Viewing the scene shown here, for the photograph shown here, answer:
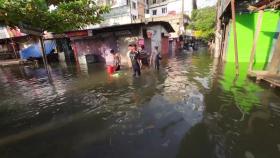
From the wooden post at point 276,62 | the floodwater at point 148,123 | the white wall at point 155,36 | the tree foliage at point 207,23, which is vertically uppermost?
the tree foliage at point 207,23

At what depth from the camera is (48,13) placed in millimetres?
8680

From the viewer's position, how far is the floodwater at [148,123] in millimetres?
4043

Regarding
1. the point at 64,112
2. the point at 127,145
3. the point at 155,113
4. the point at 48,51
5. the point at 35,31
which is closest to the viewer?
the point at 127,145

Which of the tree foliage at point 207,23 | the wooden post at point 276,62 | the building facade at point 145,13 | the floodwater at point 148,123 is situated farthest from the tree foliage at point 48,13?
the tree foliage at point 207,23

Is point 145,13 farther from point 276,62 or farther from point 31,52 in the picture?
point 276,62

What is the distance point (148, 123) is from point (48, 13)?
6965 mm

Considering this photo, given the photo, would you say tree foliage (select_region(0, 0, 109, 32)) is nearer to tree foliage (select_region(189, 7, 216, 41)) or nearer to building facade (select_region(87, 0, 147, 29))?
building facade (select_region(87, 0, 147, 29))

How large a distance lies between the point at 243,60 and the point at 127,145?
1362 cm

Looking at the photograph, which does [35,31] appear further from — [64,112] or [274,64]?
[274,64]

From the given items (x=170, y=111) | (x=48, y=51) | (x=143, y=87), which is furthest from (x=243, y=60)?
(x=48, y=51)

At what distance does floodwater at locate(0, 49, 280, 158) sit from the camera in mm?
4043

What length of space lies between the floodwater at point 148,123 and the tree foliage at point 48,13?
3.50 metres

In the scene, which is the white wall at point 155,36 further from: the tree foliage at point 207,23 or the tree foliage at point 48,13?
the tree foliage at point 207,23

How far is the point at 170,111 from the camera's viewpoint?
19.7 feet
